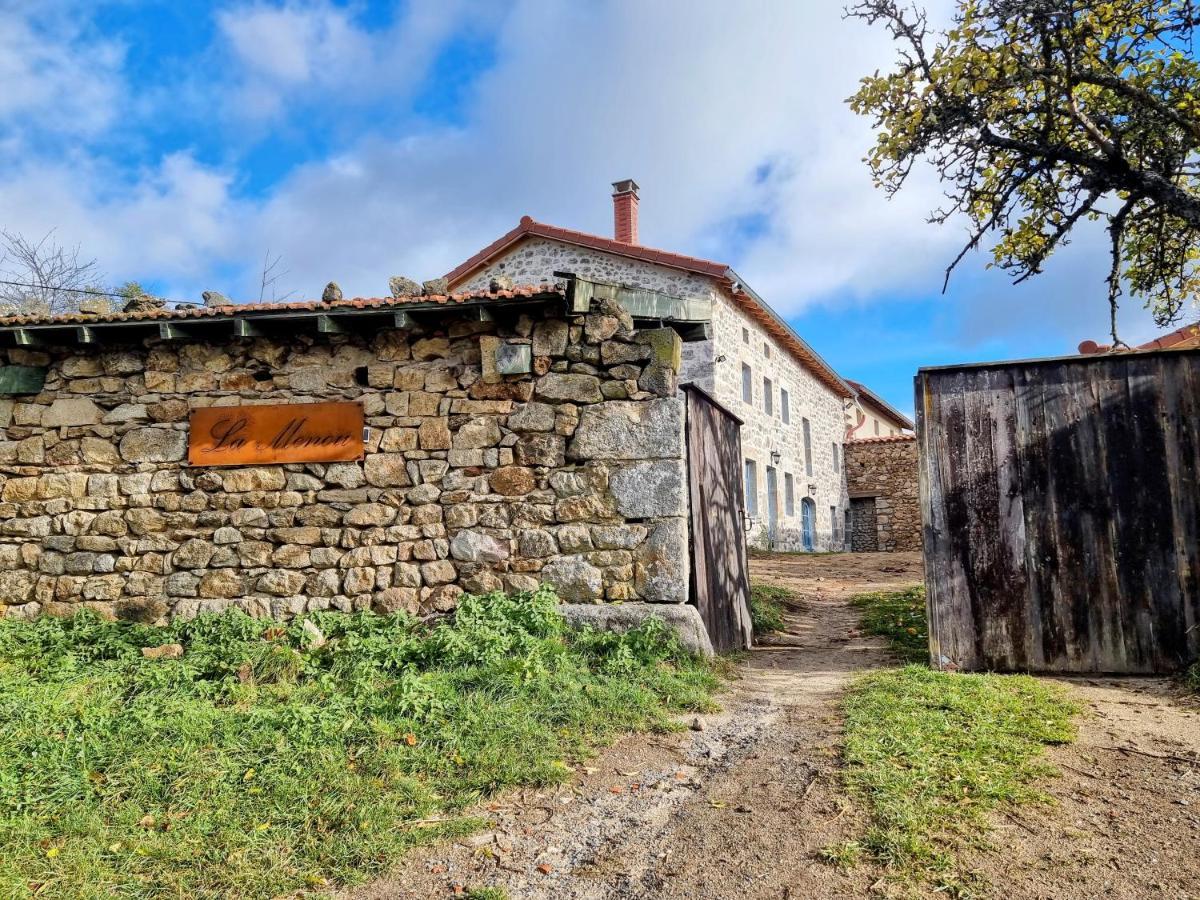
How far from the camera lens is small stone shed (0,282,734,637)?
6.18 meters

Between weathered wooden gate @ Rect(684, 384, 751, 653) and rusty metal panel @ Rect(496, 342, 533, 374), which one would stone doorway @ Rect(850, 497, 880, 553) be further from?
rusty metal panel @ Rect(496, 342, 533, 374)

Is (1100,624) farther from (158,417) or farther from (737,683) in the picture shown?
(158,417)

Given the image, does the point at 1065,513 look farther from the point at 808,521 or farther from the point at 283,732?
the point at 808,521

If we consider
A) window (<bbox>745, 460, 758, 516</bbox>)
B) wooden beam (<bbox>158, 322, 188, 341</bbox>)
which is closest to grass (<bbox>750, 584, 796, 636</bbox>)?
wooden beam (<bbox>158, 322, 188, 341</bbox>)

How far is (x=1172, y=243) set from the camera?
827 cm

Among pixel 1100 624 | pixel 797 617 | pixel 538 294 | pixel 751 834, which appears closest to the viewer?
pixel 751 834

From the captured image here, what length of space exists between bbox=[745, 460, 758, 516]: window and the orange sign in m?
11.3

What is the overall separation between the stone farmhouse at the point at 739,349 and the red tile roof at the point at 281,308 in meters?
6.17

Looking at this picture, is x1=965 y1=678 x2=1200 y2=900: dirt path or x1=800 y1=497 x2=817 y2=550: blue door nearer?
x1=965 y1=678 x2=1200 y2=900: dirt path

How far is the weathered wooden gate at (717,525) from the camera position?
6.47 metres

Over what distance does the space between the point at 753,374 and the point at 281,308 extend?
1275cm

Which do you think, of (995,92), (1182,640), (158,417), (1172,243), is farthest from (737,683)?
(1172,243)

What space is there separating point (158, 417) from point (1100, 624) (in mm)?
7382

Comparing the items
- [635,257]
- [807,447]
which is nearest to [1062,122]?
[635,257]
